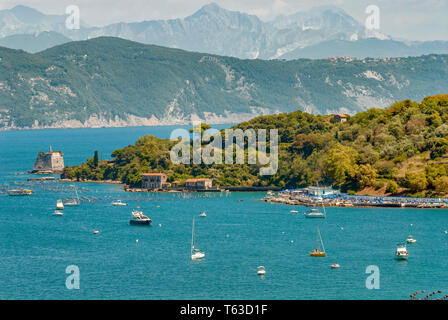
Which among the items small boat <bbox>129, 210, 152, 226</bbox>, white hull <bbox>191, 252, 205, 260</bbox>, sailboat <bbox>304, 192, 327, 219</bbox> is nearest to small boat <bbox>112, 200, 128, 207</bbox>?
small boat <bbox>129, 210, 152, 226</bbox>

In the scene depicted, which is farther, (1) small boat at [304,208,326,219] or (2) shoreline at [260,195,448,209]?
(2) shoreline at [260,195,448,209]

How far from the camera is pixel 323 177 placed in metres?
98.0

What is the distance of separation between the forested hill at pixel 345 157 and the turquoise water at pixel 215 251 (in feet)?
33.2

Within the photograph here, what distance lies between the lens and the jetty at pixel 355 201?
82188 millimetres

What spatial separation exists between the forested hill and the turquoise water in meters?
10.1

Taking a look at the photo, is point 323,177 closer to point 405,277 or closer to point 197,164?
point 197,164

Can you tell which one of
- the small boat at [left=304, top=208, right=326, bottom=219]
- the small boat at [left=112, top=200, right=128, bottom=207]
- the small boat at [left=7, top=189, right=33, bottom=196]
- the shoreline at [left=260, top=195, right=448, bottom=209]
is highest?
the small boat at [left=7, top=189, right=33, bottom=196]

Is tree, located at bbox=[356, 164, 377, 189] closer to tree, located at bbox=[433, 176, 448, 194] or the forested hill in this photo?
the forested hill

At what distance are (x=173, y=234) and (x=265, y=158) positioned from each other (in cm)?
4538

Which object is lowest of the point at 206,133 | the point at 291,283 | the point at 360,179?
the point at 291,283

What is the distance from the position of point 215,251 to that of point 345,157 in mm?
42071

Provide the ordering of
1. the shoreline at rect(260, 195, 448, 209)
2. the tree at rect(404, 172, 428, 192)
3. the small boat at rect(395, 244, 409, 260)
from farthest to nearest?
the tree at rect(404, 172, 428, 192), the shoreline at rect(260, 195, 448, 209), the small boat at rect(395, 244, 409, 260)

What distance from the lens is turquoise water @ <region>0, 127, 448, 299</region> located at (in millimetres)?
44719

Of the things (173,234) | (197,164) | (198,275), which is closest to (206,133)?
(197,164)
